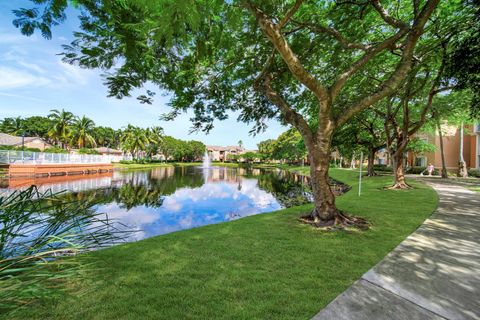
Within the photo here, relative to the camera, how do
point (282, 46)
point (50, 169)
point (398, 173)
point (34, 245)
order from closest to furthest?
1. point (34, 245)
2. point (282, 46)
3. point (398, 173)
4. point (50, 169)

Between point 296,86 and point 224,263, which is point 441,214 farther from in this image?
point 224,263

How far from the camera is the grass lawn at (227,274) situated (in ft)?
8.23

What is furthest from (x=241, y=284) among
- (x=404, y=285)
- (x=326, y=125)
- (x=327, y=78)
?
(x=327, y=78)

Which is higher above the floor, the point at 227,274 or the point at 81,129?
the point at 81,129

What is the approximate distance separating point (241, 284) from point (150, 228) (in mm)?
6222

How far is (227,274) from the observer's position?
3.36 m

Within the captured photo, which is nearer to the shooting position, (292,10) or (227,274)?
(227,274)

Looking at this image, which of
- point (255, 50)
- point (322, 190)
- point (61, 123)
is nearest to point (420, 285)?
point (322, 190)

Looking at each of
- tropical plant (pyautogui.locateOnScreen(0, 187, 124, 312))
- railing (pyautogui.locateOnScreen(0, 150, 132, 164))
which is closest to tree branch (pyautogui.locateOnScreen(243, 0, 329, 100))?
tropical plant (pyautogui.locateOnScreen(0, 187, 124, 312))

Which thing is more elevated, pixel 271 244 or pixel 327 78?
pixel 327 78

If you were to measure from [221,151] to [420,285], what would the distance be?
391 feet

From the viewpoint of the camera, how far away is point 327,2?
634 centimetres

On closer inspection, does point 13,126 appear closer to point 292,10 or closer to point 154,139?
point 154,139

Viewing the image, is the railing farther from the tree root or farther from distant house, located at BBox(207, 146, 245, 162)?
distant house, located at BBox(207, 146, 245, 162)
